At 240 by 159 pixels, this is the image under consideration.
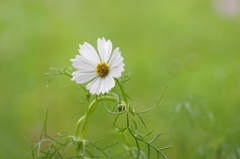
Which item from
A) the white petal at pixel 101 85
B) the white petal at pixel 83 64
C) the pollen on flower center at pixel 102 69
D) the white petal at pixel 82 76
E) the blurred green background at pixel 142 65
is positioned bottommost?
the white petal at pixel 101 85

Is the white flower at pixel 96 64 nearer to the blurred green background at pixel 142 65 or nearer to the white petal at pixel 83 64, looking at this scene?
the white petal at pixel 83 64

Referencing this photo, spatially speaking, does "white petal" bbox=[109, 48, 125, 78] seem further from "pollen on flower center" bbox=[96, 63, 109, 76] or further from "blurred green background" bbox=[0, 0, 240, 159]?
"blurred green background" bbox=[0, 0, 240, 159]

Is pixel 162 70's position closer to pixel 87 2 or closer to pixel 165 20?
pixel 165 20

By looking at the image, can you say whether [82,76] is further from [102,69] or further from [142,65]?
[142,65]

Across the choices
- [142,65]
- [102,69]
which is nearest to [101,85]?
[102,69]

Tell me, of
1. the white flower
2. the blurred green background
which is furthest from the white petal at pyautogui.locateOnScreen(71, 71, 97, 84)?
the blurred green background

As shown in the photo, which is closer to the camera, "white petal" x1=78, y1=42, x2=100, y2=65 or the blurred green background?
"white petal" x1=78, y1=42, x2=100, y2=65

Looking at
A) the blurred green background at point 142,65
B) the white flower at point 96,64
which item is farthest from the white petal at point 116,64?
the blurred green background at point 142,65
